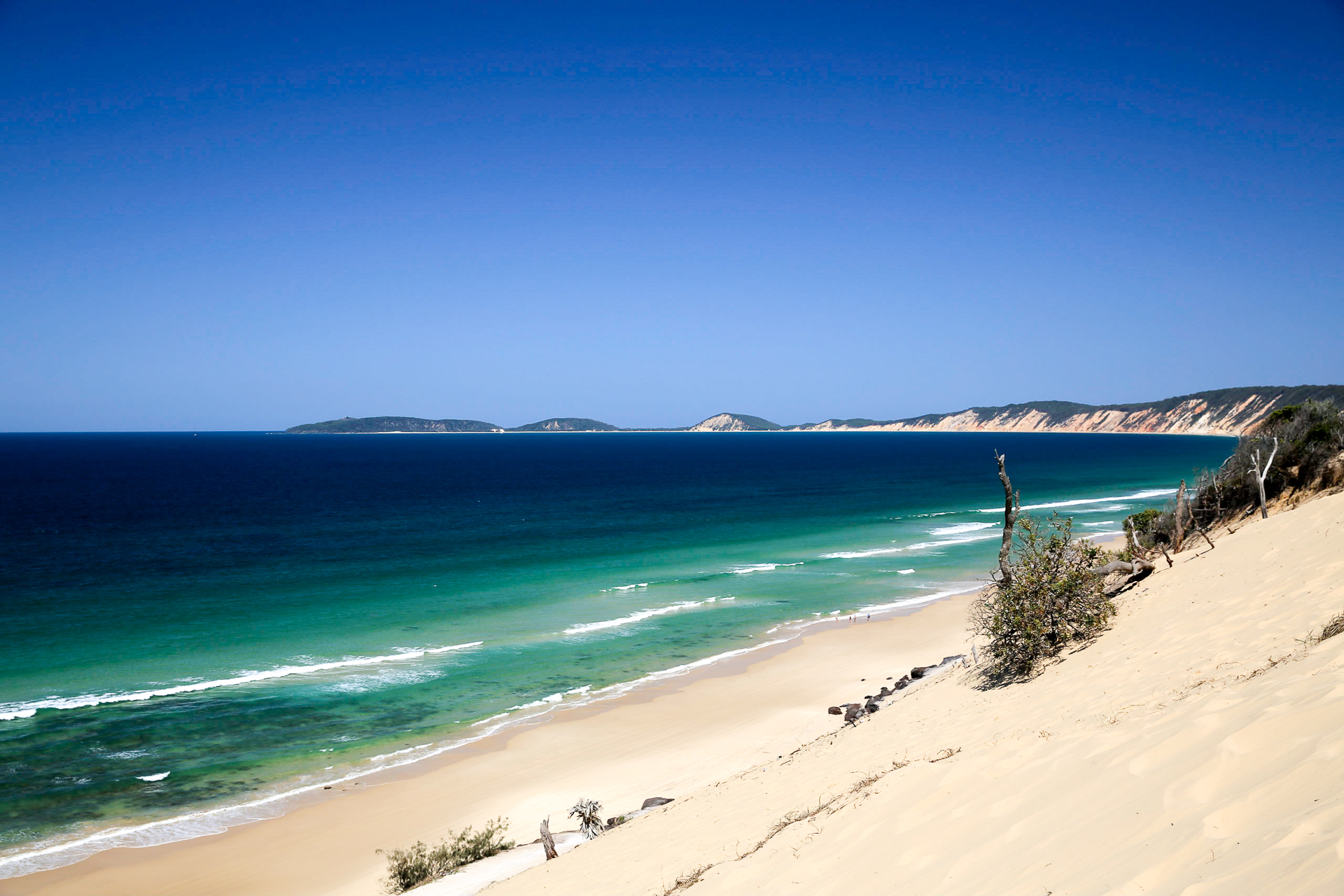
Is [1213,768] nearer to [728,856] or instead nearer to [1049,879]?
[1049,879]

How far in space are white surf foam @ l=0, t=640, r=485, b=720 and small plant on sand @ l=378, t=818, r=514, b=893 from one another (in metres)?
11.4

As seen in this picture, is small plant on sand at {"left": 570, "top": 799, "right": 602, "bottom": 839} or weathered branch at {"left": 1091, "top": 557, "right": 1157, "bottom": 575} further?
weathered branch at {"left": 1091, "top": 557, "right": 1157, "bottom": 575}

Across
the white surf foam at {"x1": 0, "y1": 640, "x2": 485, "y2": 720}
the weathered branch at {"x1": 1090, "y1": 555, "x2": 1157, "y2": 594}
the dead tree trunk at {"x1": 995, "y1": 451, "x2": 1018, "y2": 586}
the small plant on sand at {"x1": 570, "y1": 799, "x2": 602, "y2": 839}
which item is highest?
the dead tree trunk at {"x1": 995, "y1": 451, "x2": 1018, "y2": 586}

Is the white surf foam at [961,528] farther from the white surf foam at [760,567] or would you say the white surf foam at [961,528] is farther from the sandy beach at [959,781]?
the sandy beach at [959,781]

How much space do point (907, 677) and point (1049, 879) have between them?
12715 mm

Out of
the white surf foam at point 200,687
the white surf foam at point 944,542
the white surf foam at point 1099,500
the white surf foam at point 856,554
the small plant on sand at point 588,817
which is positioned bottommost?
the white surf foam at point 944,542

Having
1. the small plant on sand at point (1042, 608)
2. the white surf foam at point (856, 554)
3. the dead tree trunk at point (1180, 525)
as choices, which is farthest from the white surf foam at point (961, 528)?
the small plant on sand at point (1042, 608)

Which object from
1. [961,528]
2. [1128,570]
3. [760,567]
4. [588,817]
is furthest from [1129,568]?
[961,528]

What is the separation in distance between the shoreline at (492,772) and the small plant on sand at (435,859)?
0.94 metres

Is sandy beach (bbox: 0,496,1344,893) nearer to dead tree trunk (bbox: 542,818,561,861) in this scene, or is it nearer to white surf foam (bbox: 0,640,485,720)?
dead tree trunk (bbox: 542,818,561,861)

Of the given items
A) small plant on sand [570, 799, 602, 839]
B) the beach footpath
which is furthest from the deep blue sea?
the beach footpath

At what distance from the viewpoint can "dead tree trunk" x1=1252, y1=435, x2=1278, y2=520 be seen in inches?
712

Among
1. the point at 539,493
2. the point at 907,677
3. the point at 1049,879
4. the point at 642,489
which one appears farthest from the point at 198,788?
the point at 642,489

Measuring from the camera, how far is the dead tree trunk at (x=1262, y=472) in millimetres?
18094
